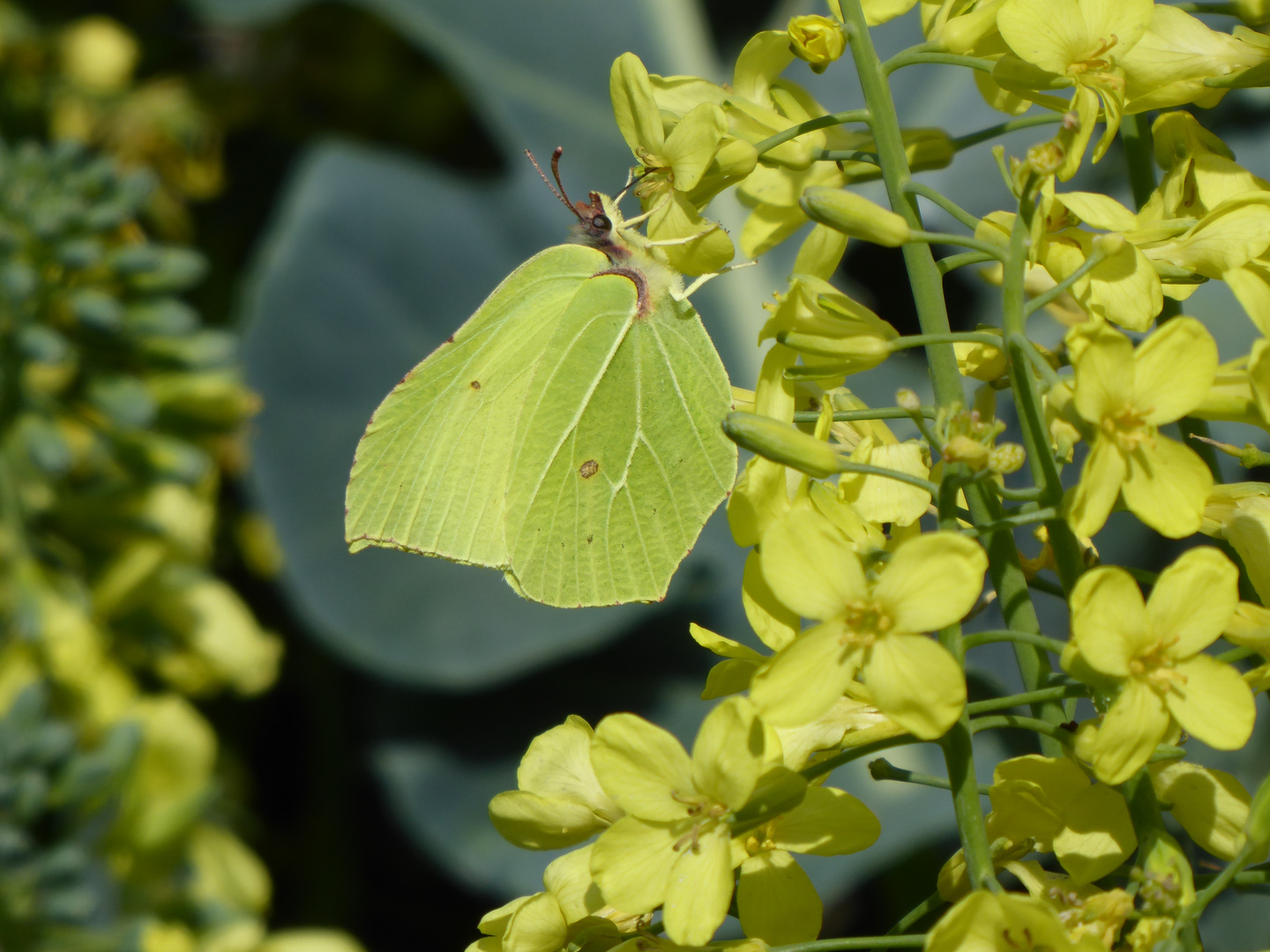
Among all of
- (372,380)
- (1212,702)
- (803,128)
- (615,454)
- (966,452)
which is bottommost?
(372,380)

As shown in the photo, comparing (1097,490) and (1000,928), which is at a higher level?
(1097,490)

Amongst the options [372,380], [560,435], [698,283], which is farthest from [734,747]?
[372,380]

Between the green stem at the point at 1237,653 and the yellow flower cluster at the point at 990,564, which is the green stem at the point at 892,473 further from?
the green stem at the point at 1237,653

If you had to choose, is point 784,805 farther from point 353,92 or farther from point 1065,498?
point 353,92

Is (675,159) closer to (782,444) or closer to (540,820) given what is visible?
(782,444)

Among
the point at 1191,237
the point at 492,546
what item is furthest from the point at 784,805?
the point at 492,546

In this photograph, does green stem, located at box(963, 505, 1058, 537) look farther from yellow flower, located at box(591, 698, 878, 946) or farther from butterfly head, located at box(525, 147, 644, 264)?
butterfly head, located at box(525, 147, 644, 264)

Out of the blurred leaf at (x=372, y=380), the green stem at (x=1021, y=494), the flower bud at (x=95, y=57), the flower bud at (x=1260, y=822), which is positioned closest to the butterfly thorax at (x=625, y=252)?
the green stem at (x=1021, y=494)
